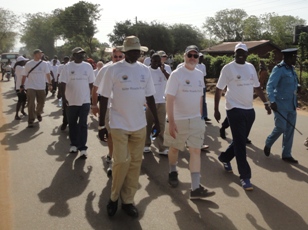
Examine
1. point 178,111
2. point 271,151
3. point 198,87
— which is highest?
point 198,87

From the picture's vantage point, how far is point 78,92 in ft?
19.6

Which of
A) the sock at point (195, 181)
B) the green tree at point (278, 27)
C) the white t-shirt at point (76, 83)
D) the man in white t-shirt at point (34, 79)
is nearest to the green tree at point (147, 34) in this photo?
the green tree at point (278, 27)

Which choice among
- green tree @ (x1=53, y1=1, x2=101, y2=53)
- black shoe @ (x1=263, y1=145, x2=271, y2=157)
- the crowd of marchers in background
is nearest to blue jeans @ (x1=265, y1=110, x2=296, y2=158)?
the crowd of marchers in background

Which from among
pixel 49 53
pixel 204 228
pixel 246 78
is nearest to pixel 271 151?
pixel 246 78

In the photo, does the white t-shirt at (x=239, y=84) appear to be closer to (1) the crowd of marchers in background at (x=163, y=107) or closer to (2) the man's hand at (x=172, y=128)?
(1) the crowd of marchers in background at (x=163, y=107)

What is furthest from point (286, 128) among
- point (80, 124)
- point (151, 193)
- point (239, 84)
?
point (80, 124)

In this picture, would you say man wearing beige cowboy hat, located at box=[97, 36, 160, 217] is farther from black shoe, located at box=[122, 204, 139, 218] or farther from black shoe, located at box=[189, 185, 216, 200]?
black shoe, located at box=[189, 185, 216, 200]

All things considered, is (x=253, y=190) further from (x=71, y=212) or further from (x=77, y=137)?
(x=77, y=137)

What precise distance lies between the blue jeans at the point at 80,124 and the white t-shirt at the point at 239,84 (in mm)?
2695

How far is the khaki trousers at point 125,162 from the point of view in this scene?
11.7ft

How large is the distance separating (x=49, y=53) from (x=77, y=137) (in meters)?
76.4

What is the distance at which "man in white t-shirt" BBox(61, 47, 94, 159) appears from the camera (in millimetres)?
5988

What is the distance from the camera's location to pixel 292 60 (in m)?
5.47

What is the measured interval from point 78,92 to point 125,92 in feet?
8.74
